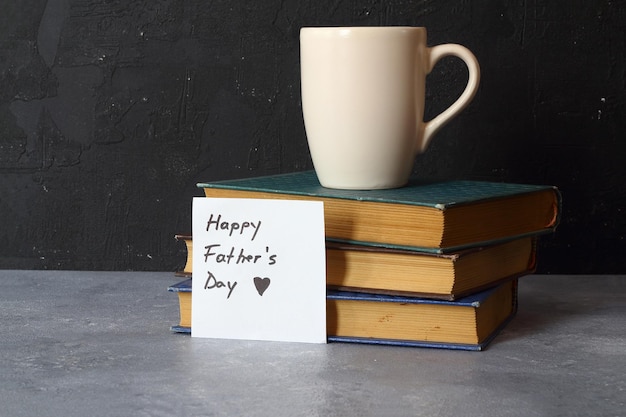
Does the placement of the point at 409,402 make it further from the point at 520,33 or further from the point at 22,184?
the point at 22,184

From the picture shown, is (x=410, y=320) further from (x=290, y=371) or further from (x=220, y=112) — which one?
(x=220, y=112)

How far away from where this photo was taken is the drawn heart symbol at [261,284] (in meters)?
1.03

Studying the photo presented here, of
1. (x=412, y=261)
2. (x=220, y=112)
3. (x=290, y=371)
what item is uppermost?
(x=220, y=112)

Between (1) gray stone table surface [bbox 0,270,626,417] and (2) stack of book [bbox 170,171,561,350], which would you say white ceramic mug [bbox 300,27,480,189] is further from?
(1) gray stone table surface [bbox 0,270,626,417]

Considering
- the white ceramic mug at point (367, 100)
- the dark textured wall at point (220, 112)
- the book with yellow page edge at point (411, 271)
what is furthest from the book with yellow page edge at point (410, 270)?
the dark textured wall at point (220, 112)

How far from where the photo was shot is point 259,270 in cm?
103

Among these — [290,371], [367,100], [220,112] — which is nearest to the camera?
[290,371]

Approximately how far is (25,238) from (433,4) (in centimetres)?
77

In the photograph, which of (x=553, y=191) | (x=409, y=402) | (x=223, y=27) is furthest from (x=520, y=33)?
(x=409, y=402)

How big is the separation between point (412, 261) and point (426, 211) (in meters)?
0.06

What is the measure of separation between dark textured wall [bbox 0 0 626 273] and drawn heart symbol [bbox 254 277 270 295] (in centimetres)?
46

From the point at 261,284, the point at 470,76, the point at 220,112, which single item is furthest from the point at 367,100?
the point at 220,112

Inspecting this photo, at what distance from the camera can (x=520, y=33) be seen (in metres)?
1.42

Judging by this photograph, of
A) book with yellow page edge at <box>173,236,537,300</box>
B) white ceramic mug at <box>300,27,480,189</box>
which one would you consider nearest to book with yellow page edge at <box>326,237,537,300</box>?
book with yellow page edge at <box>173,236,537,300</box>
